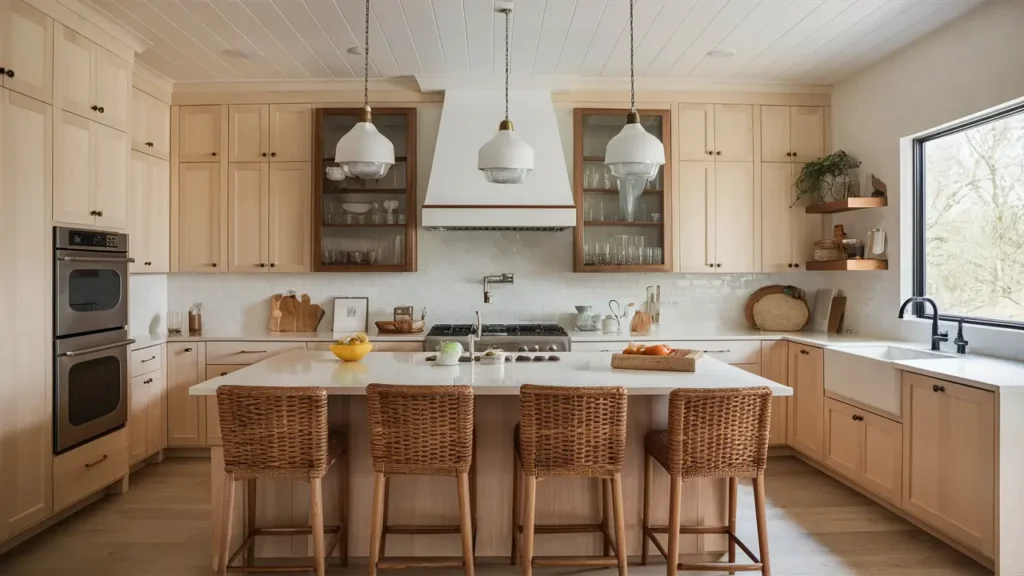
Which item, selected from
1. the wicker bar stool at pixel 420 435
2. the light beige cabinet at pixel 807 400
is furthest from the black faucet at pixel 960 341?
the wicker bar stool at pixel 420 435

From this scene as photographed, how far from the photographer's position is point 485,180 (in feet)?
14.4

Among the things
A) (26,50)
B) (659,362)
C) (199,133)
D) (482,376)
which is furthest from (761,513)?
(199,133)

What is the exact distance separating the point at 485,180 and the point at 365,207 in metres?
1.04

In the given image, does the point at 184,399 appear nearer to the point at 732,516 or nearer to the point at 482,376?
the point at 482,376

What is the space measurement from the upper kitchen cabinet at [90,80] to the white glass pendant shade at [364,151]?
1.81m

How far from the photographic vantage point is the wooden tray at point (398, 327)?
463 centimetres

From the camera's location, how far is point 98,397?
352 centimetres

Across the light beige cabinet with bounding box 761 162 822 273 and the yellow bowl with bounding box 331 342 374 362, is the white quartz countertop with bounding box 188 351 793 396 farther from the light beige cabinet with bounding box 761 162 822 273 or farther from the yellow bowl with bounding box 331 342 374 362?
the light beige cabinet with bounding box 761 162 822 273

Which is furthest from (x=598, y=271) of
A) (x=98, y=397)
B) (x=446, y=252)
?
(x=98, y=397)

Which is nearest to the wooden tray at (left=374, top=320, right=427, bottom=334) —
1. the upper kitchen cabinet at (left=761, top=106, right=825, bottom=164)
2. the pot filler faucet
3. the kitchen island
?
the pot filler faucet

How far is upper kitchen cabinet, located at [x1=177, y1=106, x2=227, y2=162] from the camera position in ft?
15.5

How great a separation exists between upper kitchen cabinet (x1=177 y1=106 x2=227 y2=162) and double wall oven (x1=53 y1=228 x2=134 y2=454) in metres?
1.17

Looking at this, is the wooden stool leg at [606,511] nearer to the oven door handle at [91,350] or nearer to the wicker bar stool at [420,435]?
the wicker bar stool at [420,435]

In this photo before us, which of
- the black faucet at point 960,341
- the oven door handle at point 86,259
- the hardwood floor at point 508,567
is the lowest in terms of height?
the hardwood floor at point 508,567
